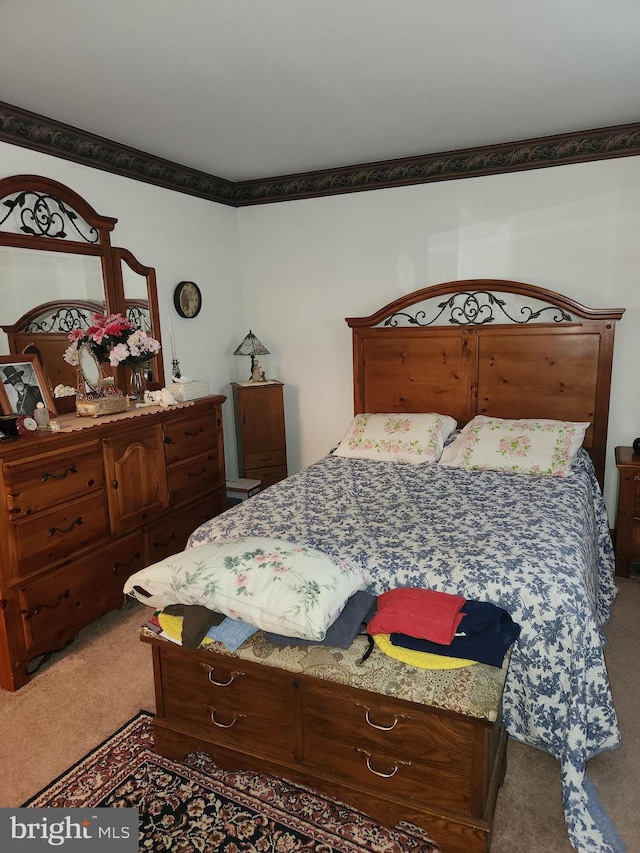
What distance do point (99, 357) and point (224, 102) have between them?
142cm

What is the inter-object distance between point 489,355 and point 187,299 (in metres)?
2.06

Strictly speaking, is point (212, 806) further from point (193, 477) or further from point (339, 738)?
point (193, 477)

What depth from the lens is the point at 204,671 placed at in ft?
6.50

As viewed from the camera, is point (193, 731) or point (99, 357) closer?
point (193, 731)

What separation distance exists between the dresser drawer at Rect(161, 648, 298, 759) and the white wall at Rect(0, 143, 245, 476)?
2.36 meters

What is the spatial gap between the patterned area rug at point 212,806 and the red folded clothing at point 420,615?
1.90 ft

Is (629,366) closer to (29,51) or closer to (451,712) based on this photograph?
(451,712)

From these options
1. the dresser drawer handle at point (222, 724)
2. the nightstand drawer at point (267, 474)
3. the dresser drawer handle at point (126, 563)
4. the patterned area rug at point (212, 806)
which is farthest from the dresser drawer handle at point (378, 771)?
the nightstand drawer at point (267, 474)

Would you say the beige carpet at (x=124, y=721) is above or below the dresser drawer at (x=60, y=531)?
below

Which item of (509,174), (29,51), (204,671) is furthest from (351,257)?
(204,671)

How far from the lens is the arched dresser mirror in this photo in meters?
2.86

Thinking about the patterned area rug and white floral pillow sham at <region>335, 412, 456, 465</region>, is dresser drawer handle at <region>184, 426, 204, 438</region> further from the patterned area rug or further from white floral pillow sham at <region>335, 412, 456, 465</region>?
the patterned area rug

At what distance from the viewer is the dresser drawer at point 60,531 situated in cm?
254

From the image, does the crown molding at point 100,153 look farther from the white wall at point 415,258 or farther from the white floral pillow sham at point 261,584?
the white floral pillow sham at point 261,584
